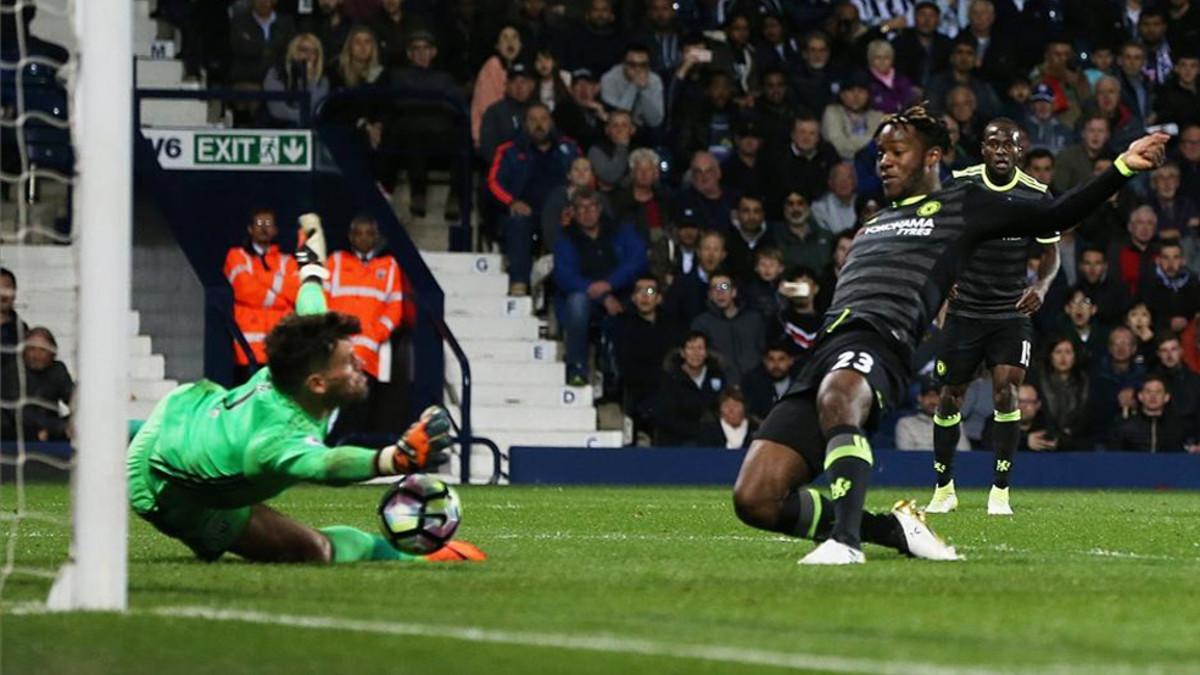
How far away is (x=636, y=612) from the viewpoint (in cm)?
716

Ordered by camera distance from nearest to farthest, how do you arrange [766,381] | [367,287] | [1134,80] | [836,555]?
[836,555] → [367,287] → [766,381] → [1134,80]

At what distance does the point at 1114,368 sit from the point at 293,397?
13.4 metres

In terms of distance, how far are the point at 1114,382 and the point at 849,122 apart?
11.3 feet

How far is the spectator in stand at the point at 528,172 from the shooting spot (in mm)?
20688

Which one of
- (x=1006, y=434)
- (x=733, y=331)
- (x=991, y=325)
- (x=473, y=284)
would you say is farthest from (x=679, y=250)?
(x=991, y=325)

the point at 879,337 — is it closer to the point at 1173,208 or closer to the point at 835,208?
the point at 835,208

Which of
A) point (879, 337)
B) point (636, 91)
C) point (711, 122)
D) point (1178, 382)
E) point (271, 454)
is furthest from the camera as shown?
point (711, 122)

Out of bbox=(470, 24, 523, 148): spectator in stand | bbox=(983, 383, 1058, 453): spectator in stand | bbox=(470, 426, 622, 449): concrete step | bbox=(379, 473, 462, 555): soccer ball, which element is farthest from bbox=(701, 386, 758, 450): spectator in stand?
bbox=(379, 473, 462, 555): soccer ball

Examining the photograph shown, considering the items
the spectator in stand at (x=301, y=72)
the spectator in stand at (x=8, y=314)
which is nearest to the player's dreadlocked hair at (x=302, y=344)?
the spectator in stand at (x=8, y=314)

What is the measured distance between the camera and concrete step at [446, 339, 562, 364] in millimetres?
21531

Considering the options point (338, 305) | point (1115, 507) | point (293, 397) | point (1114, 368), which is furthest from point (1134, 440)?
point (293, 397)

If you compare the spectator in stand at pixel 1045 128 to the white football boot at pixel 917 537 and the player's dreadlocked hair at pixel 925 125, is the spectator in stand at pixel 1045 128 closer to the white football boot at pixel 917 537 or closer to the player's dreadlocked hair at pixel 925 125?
the player's dreadlocked hair at pixel 925 125

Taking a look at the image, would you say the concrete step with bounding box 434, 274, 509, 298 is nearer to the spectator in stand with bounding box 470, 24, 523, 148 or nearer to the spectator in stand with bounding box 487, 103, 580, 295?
the spectator in stand with bounding box 487, 103, 580, 295

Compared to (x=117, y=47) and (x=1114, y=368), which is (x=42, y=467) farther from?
(x=117, y=47)
